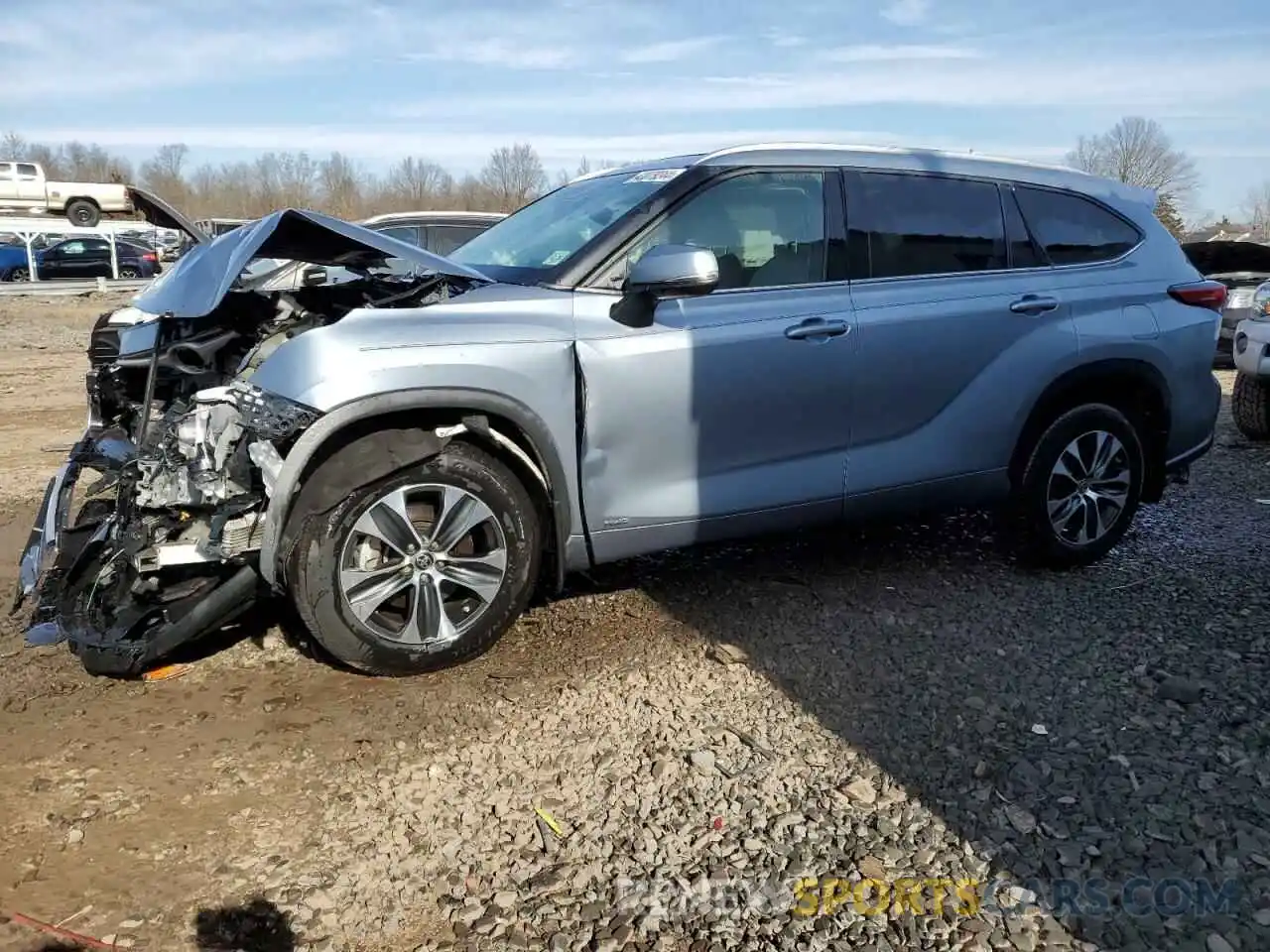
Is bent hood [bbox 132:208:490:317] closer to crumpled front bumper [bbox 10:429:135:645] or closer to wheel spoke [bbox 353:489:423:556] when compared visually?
crumpled front bumper [bbox 10:429:135:645]

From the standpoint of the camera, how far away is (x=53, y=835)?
270 centimetres

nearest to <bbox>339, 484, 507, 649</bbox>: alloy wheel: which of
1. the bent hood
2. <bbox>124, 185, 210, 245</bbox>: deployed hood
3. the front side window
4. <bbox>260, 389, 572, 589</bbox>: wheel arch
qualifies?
<bbox>260, 389, 572, 589</bbox>: wheel arch

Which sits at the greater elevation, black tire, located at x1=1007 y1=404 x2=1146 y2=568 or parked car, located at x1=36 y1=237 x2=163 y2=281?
parked car, located at x1=36 y1=237 x2=163 y2=281

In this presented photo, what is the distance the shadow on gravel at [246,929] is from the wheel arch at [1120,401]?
3.44 meters

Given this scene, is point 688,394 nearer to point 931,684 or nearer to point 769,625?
point 769,625

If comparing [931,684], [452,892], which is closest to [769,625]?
[931,684]

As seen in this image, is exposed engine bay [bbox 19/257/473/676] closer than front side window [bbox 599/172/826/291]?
Yes

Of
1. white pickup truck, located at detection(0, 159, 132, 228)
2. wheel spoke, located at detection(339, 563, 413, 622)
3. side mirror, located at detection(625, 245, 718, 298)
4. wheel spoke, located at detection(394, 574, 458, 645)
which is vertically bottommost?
wheel spoke, located at detection(394, 574, 458, 645)

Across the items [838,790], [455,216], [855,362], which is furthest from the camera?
[455,216]

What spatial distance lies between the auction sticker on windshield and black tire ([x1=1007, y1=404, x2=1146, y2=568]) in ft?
6.56

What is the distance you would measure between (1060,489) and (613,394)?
89.6 inches

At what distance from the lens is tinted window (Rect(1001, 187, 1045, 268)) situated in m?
4.46

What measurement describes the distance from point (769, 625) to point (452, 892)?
1.94 m

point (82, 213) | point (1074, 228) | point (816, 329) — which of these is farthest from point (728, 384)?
point (82, 213)
